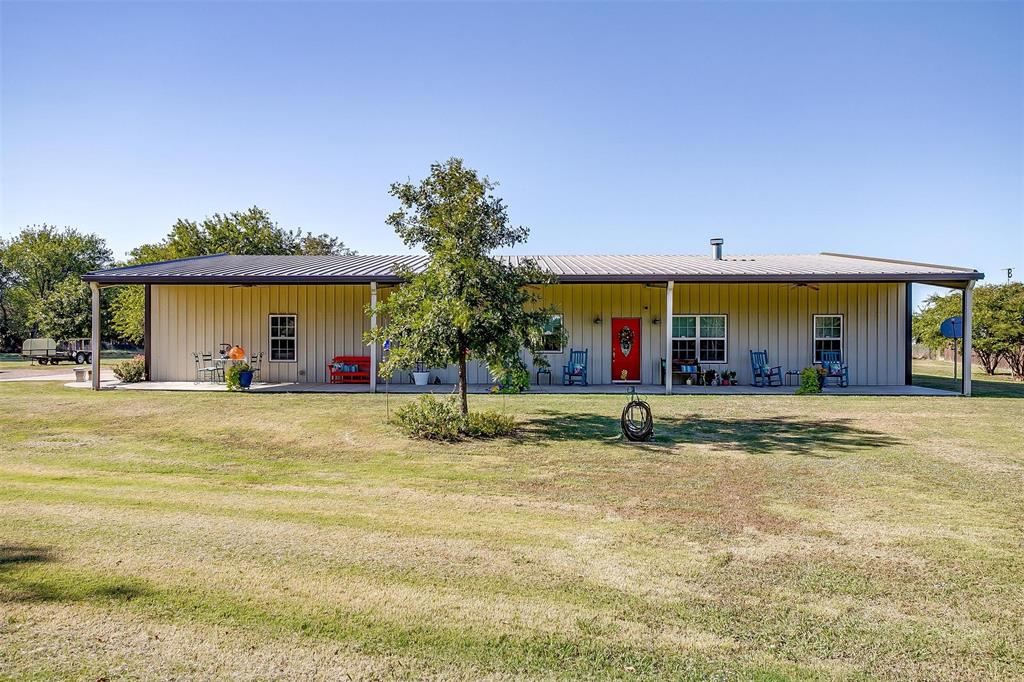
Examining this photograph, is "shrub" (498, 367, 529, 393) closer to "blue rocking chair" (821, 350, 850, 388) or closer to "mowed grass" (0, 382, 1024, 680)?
"mowed grass" (0, 382, 1024, 680)

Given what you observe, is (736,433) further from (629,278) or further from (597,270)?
(597,270)

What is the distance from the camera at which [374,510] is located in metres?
5.69

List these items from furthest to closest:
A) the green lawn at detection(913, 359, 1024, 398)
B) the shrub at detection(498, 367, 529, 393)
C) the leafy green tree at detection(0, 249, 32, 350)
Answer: the leafy green tree at detection(0, 249, 32, 350) < the green lawn at detection(913, 359, 1024, 398) < the shrub at detection(498, 367, 529, 393)

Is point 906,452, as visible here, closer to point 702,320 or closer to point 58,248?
point 702,320

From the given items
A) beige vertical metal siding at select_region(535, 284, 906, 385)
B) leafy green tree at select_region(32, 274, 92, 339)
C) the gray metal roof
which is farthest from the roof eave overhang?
leafy green tree at select_region(32, 274, 92, 339)

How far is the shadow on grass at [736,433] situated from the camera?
8.70m

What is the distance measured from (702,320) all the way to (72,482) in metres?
15.1

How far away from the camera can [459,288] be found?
960 cm

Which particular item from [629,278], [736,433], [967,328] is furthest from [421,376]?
[967,328]

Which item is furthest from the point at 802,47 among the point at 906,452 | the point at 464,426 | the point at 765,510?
the point at 765,510

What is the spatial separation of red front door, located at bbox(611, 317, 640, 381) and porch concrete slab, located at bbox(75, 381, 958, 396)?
62 centimetres

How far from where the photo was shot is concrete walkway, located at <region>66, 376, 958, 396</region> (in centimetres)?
1534

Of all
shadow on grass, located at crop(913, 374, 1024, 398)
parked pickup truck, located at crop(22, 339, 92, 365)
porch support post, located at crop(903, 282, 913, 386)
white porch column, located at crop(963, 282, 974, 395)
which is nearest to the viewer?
white porch column, located at crop(963, 282, 974, 395)

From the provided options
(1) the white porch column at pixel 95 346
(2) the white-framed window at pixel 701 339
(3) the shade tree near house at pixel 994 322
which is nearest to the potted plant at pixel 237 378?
(1) the white porch column at pixel 95 346
